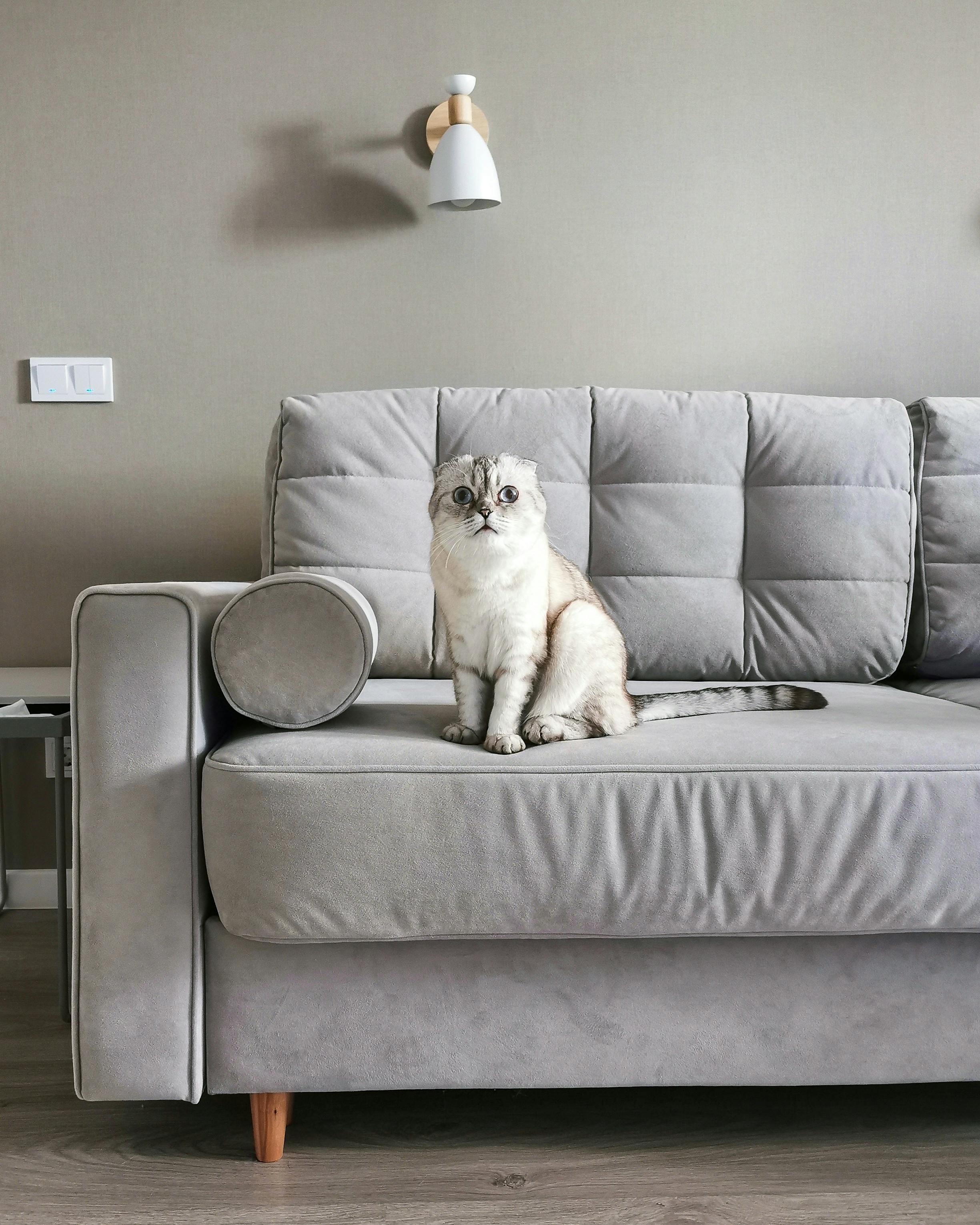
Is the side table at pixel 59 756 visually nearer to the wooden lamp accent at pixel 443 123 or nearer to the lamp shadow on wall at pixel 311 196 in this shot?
the lamp shadow on wall at pixel 311 196

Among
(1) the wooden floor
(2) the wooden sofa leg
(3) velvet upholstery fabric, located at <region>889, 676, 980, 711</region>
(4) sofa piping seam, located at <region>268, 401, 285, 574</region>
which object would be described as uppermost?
(4) sofa piping seam, located at <region>268, 401, 285, 574</region>

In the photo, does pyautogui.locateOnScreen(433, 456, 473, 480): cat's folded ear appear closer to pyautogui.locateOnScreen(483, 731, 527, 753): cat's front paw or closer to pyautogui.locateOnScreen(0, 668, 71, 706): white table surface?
pyautogui.locateOnScreen(483, 731, 527, 753): cat's front paw

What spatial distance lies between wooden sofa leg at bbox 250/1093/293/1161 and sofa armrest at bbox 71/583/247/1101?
118 mm

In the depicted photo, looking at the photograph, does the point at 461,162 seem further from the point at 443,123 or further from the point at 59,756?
the point at 59,756

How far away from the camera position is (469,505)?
120 cm

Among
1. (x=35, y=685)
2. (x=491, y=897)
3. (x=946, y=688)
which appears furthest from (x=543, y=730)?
(x=35, y=685)

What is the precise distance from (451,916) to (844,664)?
40.2 inches

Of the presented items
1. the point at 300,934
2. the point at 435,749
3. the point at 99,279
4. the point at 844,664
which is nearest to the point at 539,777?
the point at 435,749

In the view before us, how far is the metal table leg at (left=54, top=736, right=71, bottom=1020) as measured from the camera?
5.12 ft

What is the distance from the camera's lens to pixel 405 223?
7.06 feet

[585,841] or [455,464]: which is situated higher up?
[455,464]

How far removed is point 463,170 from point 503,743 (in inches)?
53.6

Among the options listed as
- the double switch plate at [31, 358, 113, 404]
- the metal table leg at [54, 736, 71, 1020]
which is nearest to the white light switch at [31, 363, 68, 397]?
the double switch plate at [31, 358, 113, 404]

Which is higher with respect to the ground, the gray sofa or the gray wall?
the gray wall
